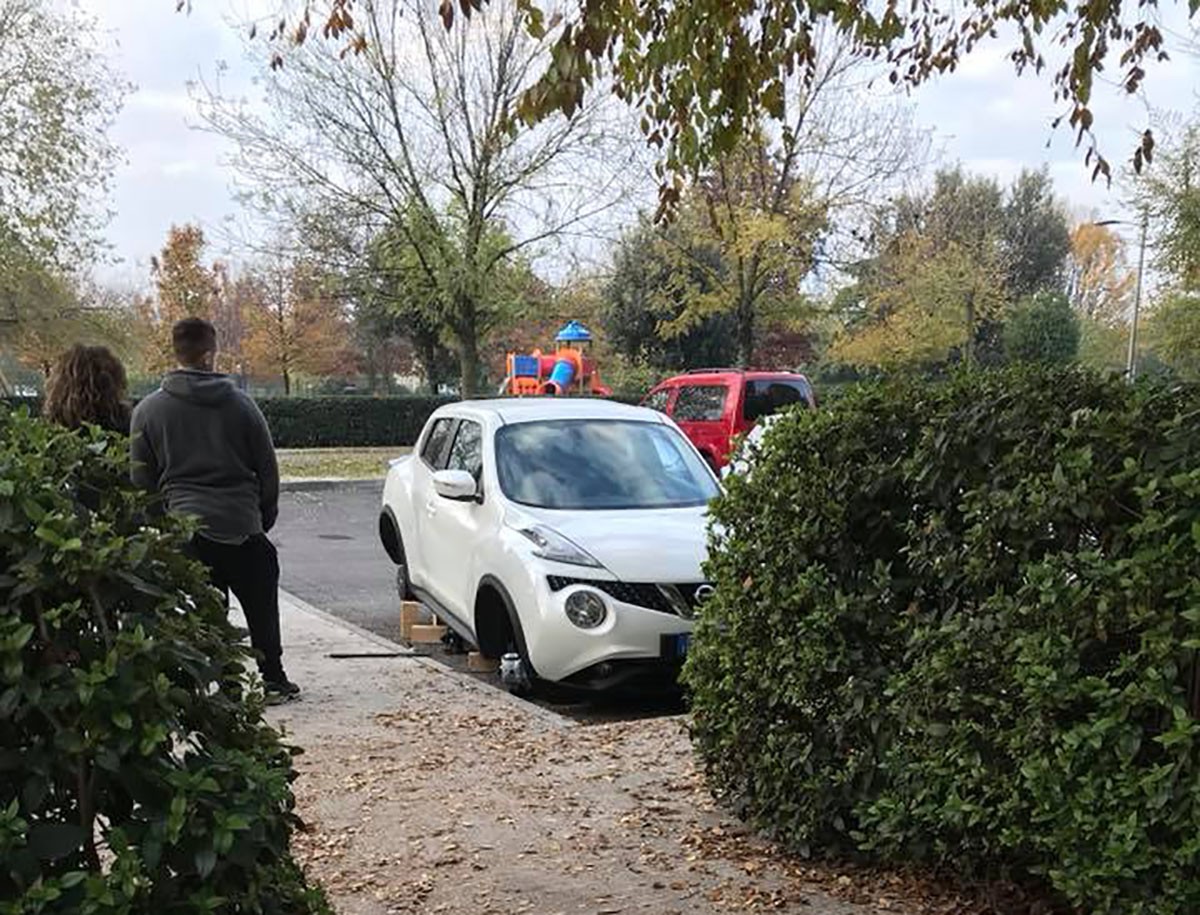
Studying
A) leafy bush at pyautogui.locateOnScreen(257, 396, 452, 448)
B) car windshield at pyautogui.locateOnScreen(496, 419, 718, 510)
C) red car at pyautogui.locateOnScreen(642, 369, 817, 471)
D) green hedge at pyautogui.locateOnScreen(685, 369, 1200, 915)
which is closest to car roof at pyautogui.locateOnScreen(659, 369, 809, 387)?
red car at pyautogui.locateOnScreen(642, 369, 817, 471)

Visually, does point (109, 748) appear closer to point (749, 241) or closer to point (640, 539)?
point (640, 539)

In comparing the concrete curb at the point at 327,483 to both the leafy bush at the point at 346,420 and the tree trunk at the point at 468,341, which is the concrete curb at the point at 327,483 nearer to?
the tree trunk at the point at 468,341

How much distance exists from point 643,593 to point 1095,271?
5980cm

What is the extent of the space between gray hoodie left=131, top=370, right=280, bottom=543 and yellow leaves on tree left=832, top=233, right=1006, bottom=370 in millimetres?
28978

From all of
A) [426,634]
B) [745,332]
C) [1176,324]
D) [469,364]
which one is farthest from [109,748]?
[1176,324]

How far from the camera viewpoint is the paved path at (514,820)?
148 inches

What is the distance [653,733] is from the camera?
570 centimetres

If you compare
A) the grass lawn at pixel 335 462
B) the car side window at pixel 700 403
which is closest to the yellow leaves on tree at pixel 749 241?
the car side window at pixel 700 403

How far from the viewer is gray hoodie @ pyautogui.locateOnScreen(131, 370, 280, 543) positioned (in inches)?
239

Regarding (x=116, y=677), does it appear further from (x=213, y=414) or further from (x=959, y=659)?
(x=213, y=414)

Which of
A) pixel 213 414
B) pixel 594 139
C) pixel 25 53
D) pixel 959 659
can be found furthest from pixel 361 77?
pixel 959 659

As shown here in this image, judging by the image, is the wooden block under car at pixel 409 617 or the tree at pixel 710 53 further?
the wooden block under car at pixel 409 617

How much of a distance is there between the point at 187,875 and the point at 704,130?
13.8 ft

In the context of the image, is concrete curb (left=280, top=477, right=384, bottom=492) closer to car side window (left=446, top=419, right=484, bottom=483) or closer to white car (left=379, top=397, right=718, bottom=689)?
white car (left=379, top=397, right=718, bottom=689)
